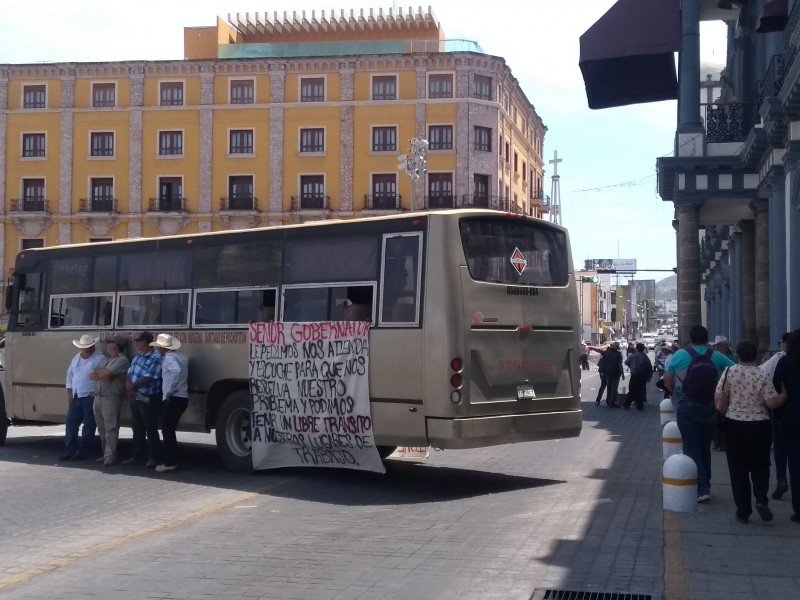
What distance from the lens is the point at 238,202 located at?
6272cm

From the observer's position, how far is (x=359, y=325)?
40.1ft

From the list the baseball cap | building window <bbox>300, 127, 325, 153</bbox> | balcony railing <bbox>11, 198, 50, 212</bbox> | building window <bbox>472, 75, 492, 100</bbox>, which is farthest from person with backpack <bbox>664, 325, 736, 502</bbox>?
balcony railing <bbox>11, 198, 50, 212</bbox>

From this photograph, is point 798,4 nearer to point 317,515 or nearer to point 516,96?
point 317,515

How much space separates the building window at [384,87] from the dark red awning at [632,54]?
36.6 m

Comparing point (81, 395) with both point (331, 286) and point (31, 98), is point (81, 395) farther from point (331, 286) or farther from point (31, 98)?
point (31, 98)

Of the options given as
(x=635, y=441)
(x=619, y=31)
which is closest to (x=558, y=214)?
(x=619, y=31)

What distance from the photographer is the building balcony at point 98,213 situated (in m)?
63.3

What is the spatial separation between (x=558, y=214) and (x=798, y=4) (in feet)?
243

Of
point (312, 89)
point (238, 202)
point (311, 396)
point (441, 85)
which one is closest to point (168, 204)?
point (238, 202)

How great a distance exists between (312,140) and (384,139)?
4.23m

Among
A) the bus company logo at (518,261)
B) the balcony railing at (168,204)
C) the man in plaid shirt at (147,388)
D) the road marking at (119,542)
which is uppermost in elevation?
the balcony railing at (168,204)

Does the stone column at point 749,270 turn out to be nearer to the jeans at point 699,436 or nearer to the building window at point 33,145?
the jeans at point 699,436

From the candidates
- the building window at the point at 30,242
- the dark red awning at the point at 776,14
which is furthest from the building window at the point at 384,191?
the dark red awning at the point at 776,14

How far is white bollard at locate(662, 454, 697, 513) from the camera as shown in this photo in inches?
393
